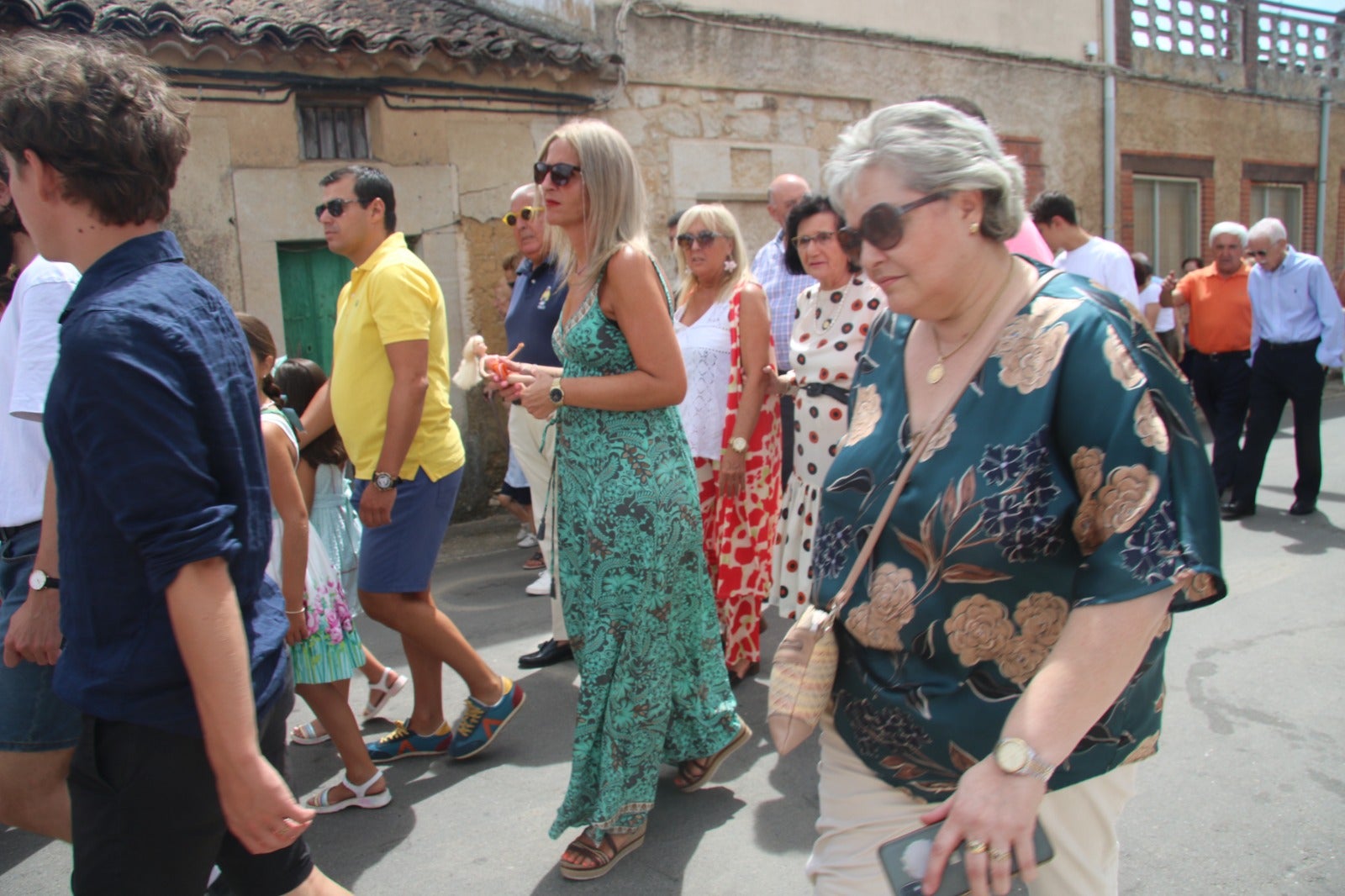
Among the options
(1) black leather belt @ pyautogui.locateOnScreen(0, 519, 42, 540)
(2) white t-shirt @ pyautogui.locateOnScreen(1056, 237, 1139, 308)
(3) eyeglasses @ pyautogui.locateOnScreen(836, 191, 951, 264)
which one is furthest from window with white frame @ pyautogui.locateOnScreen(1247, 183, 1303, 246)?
(1) black leather belt @ pyautogui.locateOnScreen(0, 519, 42, 540)

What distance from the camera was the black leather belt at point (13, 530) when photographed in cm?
261

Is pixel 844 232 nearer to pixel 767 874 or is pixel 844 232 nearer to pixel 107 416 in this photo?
pixel 107 416

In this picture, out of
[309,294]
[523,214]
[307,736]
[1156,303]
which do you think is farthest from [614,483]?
[1156,303]

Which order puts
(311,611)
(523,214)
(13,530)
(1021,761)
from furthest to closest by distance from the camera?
(523,214), (311,611), (13,530), (1021,761)

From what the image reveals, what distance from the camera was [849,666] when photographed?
1.78 m

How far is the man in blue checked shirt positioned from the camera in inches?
281

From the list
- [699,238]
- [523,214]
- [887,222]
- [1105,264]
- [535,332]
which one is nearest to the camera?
[887,222]

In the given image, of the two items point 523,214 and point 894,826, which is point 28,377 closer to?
point 894,826

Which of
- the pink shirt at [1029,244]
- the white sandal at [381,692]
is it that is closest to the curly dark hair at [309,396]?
the white sandal at [381,692]

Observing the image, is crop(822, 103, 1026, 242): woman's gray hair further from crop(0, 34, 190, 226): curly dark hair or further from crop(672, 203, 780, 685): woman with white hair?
crop(672, 203, 780, 685): woman with white hair

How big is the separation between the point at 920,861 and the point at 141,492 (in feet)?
4.13

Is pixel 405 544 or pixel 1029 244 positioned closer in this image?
pixel 1029 244

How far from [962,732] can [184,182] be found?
23.7ft

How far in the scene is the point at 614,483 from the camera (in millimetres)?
3029
